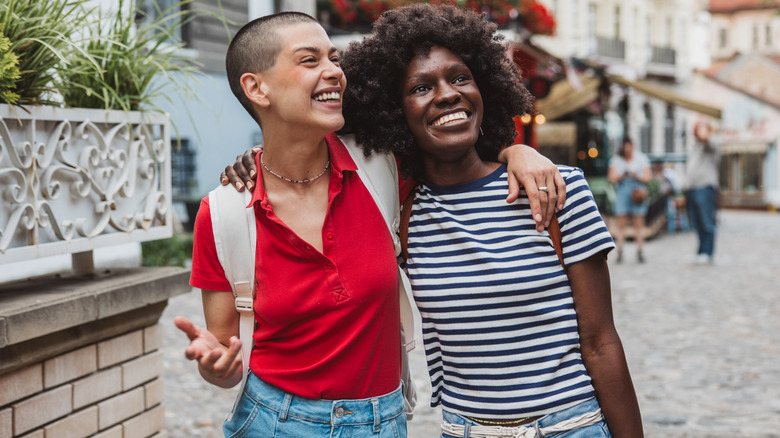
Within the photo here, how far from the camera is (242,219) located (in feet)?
7.01

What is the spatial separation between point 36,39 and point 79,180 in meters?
0.51

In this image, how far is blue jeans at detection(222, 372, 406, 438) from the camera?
7.00 ft

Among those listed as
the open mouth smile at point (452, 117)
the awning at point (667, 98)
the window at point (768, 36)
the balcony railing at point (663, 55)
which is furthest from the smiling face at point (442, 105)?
the window at point (768, 36)

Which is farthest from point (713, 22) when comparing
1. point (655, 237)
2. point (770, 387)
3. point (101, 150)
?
point (101, 150)

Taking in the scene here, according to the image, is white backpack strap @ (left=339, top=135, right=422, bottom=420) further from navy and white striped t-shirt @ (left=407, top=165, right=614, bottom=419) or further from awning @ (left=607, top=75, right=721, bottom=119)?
awning @ (left=607, top=75, right=721, bottom=119)

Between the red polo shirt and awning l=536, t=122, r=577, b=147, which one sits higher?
awning l=536, t=122, r=577, b=147

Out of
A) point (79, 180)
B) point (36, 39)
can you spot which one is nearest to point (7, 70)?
point (36, 39)

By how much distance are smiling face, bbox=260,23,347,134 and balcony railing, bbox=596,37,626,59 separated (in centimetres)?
3205

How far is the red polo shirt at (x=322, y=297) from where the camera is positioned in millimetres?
2107

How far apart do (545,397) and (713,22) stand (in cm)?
5228

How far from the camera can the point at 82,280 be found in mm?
3102

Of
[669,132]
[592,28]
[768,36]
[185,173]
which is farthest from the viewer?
[768,36]

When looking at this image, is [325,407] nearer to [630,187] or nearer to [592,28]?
[630,187]

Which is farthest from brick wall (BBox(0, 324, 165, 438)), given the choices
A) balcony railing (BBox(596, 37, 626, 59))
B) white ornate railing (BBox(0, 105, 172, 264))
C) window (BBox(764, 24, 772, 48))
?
window (BBox(764, 24, 772, 48))
